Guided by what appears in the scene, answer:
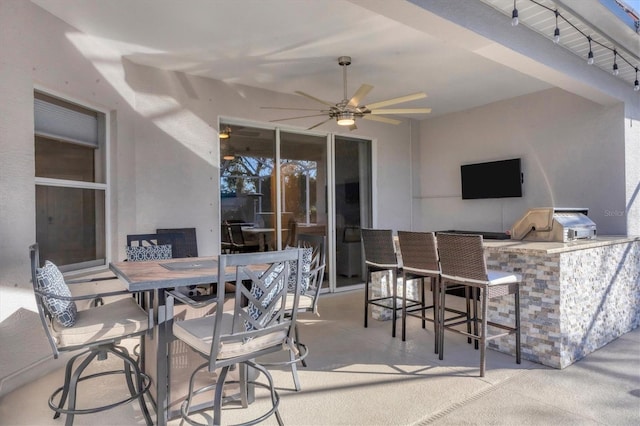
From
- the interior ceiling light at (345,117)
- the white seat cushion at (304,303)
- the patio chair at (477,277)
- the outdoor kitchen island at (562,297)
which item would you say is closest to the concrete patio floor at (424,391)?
the outdoor kitchen island at (562,297)

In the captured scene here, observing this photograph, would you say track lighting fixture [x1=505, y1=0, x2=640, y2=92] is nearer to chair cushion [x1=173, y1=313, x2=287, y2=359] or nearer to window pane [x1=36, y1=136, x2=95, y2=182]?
chair cushion [x1=173, y1=313, x2=287, y2=359]

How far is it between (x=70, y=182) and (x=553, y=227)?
4.40 meters

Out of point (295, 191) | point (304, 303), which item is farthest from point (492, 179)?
point (304, 303)

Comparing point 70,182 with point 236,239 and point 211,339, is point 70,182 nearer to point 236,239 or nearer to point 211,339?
point 236,239

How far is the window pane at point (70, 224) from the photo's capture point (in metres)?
3.14

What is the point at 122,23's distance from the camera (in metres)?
3.22

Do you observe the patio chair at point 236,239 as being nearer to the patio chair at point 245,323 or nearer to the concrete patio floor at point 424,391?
the concrete patio floor at point 424,391

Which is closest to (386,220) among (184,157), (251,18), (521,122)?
(521,122)

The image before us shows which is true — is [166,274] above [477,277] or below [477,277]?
above

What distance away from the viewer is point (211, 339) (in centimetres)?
183

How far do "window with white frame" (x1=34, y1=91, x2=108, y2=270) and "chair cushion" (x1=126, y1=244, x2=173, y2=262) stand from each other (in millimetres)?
653

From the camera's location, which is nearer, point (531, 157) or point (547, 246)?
point (547, 246)

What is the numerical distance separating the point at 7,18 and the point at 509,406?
14.1ft

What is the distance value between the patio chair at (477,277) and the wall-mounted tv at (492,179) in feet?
8.78
